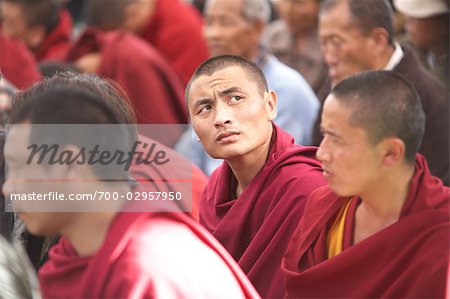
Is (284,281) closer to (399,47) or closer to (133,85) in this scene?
(399,47)

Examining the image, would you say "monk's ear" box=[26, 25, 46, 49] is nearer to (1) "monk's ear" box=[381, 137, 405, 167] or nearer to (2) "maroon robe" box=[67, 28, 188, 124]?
(2) "maroon robe" box=[67, 28, 188, 124]

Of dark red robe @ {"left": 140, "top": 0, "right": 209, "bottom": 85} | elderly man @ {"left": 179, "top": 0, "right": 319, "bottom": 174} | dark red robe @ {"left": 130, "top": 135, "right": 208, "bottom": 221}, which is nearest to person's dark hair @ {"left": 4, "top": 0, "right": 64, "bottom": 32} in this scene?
dark red robe @ {"left": 140, "top": 0, "right": 209, "bottom": 85}

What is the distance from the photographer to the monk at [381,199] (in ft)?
9.45

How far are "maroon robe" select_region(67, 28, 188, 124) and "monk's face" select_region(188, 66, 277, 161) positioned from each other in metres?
2.68

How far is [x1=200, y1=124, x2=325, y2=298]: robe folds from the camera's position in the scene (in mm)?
3381

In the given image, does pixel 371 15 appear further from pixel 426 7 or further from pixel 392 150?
pixel 392 150

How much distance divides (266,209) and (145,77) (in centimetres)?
299

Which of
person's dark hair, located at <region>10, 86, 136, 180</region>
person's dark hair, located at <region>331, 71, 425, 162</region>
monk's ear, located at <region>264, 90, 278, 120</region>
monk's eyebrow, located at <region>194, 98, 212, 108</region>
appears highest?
person's dark hair, located at <region>10, 86, 136, 180</region>

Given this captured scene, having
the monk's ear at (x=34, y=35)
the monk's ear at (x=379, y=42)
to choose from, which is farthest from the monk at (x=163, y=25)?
the monk's ear at (x=379, y=42)

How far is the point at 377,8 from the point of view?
4715 millimetres

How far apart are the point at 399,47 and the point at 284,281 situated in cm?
183

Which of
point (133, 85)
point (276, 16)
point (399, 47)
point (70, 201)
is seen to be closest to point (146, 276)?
point (70, 201)

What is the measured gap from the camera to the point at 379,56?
4.67 meters

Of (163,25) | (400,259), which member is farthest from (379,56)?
(163,25)
